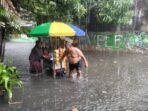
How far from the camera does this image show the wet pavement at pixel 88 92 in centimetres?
945

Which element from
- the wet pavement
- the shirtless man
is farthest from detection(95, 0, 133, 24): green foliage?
the shirtless man

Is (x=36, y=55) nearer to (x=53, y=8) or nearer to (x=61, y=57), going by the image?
(x=61, y=57)

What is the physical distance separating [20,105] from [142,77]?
20.1 ft

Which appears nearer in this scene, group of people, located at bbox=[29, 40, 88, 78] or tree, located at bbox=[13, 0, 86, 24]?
group of people, located at bbox=[29, 40, 88, 78]

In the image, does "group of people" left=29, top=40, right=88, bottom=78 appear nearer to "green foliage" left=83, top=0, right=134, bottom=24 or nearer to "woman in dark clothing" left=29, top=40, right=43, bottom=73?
"woman in dark clothing" left=29, top=40, right=43, bottom=73

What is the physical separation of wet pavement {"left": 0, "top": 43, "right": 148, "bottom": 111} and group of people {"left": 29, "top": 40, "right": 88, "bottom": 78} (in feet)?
1.44

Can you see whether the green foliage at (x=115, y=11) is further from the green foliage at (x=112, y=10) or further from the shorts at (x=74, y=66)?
the shorts at (x=74, y=66)

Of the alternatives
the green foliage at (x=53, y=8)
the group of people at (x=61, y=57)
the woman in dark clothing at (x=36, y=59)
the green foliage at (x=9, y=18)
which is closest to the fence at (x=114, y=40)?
the green foliage at (x=53, y=8)

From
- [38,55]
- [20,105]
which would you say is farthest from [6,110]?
[38,55]

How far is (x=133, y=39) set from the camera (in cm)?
2766

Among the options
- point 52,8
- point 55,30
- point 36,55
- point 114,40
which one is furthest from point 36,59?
point 114,40

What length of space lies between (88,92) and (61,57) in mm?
2858

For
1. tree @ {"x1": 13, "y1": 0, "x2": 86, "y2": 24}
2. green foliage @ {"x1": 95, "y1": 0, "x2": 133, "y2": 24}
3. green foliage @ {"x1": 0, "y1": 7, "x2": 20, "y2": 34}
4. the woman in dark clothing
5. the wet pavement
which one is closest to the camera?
Result: the wet pavement

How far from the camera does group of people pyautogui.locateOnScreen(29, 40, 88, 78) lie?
43.8ft
